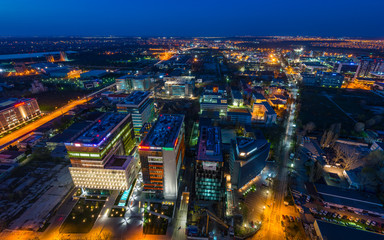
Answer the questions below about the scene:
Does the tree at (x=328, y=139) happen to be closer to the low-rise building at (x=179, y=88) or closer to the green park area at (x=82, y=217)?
the green park area at (x=82, y=217)

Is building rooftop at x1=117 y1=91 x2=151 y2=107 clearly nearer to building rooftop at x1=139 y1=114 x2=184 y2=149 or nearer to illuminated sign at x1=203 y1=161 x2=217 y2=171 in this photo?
building rooftop at x1=139 y1=114 x2=184 y2=149

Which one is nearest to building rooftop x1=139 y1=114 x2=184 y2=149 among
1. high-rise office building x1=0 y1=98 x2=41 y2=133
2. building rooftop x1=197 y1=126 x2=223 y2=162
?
building rooftop x1=197 y1=126 x2=223 y2=162

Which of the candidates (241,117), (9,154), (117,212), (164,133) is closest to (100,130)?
(164,133)

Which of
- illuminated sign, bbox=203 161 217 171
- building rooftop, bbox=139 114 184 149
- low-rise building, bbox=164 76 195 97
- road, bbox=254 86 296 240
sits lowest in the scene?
road, bbox=254 86 296 240

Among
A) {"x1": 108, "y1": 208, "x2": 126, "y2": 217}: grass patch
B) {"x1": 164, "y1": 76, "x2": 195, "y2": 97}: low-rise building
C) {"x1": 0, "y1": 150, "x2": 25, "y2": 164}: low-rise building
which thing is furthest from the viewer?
{"x1": 164, "y1": 76, "x2": 195, "y2": 97}: low-rise building

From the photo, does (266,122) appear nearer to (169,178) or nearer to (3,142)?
(169,178)

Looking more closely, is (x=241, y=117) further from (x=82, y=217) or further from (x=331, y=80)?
(x=331, y=80)
